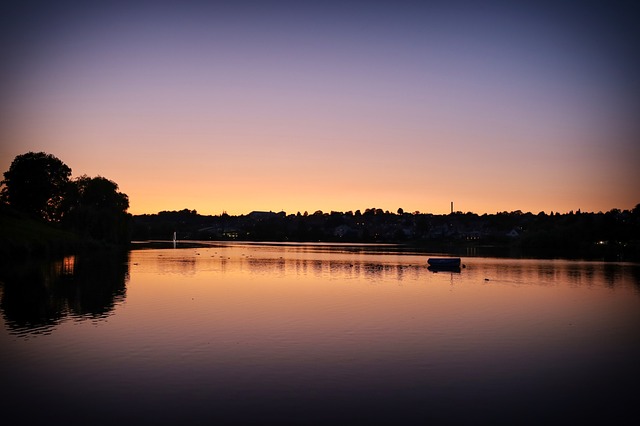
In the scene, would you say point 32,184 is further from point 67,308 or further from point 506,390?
point 506,390

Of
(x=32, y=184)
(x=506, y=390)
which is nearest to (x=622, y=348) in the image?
(x=506, y=390)

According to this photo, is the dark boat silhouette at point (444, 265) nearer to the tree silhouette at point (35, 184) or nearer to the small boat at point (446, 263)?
the small boat at point (446, 263)

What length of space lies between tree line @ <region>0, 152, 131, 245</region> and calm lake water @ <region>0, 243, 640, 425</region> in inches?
2559

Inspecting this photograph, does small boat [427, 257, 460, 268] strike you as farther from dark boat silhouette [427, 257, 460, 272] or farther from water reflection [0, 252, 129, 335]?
water reflection [0, 252, 129, 335]

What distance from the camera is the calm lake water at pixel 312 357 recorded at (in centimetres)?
1548

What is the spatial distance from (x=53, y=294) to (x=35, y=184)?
3177 inches

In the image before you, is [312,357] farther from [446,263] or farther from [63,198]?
[63,198]

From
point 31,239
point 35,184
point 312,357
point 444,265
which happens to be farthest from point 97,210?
point 312,357

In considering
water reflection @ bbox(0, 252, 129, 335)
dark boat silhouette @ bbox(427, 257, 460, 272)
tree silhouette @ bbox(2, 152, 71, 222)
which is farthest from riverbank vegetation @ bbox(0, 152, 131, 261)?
dark boat silhouette @ bbox(427, 257, 460, 272)

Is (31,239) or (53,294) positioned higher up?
(31,239)

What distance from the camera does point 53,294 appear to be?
A: 38.2 m

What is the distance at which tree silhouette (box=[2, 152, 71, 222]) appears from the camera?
108 m

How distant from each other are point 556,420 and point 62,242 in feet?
288

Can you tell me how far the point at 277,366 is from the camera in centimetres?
1998
